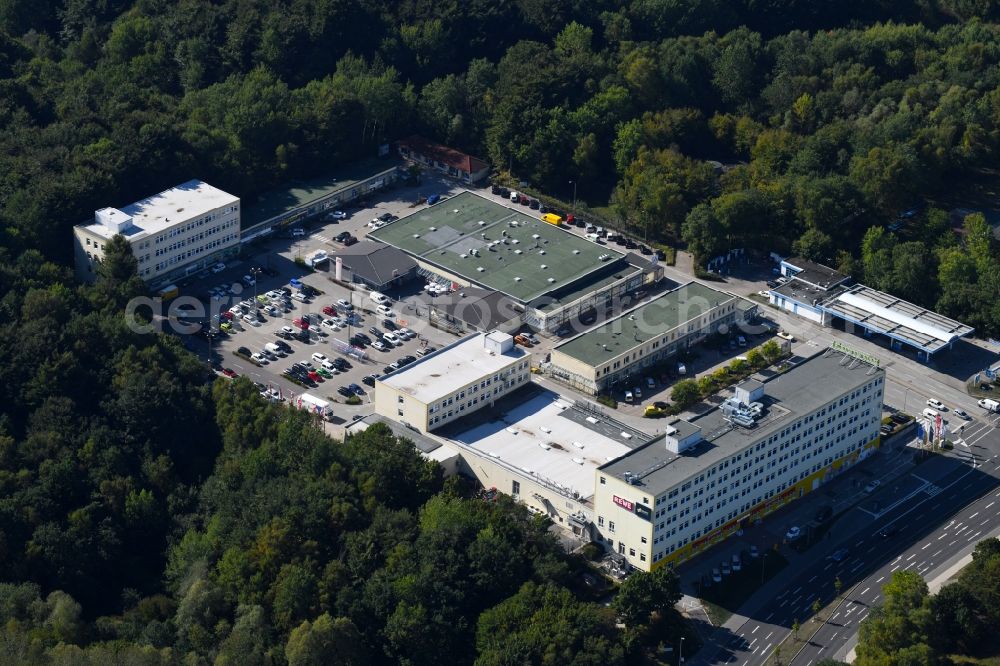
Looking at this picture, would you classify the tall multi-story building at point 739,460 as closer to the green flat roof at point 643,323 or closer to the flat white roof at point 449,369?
the green flat roof at point 643,323

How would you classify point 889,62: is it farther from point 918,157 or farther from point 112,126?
point 112,126

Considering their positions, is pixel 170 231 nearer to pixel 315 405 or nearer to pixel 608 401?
pixel 315 405

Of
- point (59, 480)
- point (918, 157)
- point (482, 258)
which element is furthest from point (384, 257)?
point (918, 157)

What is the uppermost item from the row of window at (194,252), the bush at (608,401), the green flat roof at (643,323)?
the green flat roof at (643,323)

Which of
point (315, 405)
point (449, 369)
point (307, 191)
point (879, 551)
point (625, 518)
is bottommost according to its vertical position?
point (315, 405)

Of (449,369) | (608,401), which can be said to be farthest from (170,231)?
(608,401)

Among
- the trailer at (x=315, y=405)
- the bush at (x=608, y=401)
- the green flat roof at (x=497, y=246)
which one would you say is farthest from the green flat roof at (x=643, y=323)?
the trailer at (x=315, y=405)
